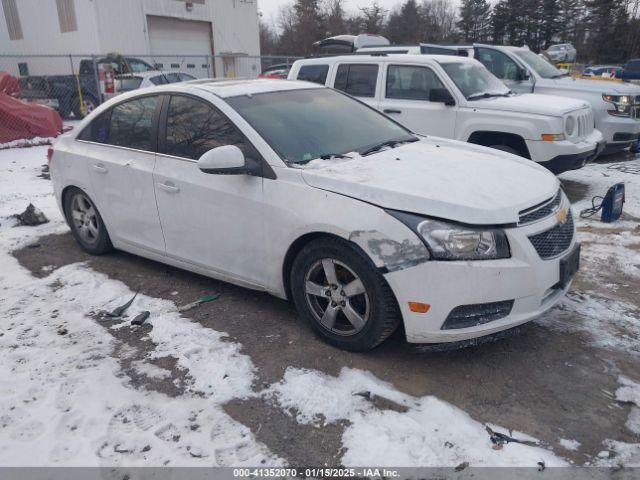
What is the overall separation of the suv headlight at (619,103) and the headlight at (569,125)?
2946 millimetres

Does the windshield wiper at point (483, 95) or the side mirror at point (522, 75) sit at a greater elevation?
the side mirror at point (522, 75)

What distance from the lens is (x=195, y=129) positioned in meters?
4.00

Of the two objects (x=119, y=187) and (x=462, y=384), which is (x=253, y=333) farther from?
(x=119, y=187)

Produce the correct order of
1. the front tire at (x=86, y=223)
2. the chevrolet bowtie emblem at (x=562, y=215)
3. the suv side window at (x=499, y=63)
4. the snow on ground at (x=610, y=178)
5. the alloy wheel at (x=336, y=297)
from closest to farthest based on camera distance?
1. the alloy wheel at (x=336, y=297)
2. the chevrolet bowtie emblem at (x=562, y=215)
3. the front tire at (x=86, y=223)
4. the snow on ground at (x=610, y=178)
5. the suv side window at (x=499, y=63)

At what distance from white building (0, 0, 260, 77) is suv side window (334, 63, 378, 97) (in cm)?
1498

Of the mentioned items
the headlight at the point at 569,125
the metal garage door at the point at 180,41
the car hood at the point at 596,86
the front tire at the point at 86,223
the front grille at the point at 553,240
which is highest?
the metal garage door at the point at 180,41

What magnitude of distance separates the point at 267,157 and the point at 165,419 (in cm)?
178

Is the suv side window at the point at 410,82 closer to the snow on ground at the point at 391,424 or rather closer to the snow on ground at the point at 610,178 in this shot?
the snow on ground at the point at 610,178

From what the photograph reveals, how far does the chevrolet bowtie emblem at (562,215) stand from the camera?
3298 mm

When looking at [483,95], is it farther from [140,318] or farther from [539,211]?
[140,318]

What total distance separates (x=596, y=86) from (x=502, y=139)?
12.6 ft

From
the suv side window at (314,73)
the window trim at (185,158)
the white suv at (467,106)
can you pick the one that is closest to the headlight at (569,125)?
the white suv at (467,106)

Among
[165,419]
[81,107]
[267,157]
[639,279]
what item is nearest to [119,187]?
[267,157]

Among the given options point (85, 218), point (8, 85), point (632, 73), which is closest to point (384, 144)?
point (85, 218)
